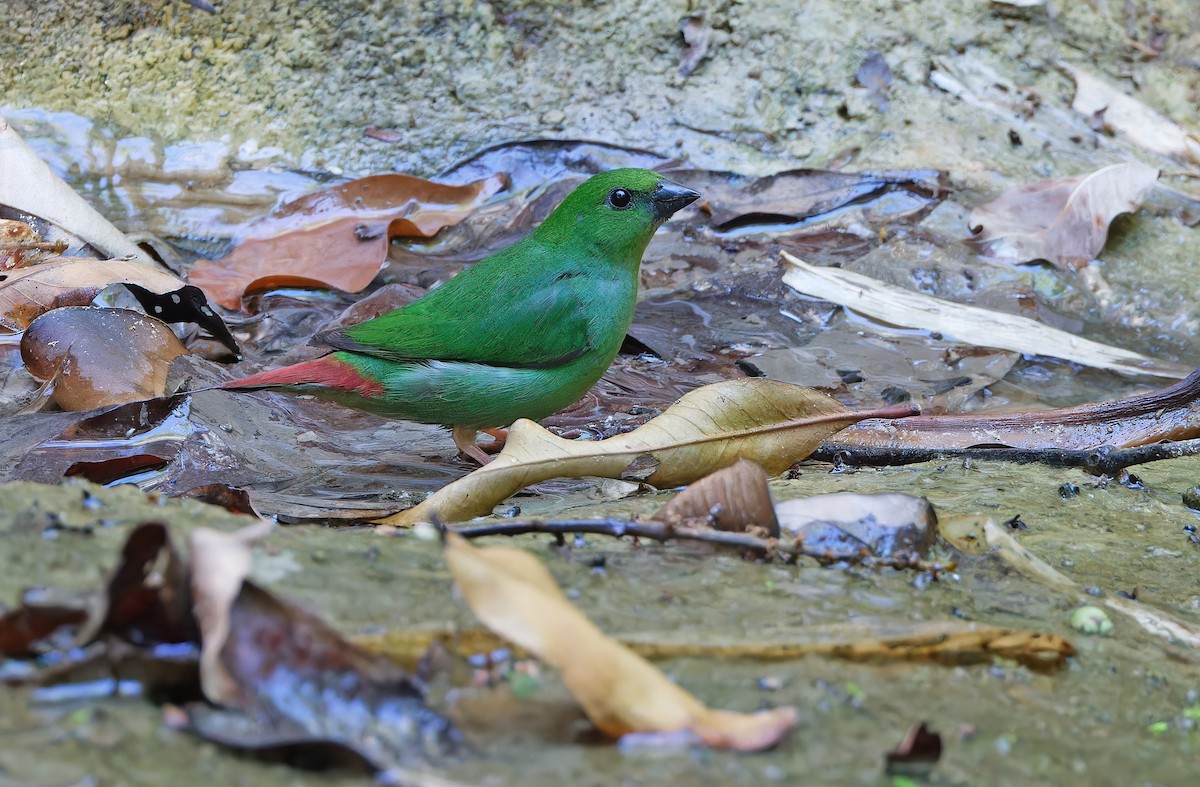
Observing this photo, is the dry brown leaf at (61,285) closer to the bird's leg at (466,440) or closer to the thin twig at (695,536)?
the bird's leg at (466,440)

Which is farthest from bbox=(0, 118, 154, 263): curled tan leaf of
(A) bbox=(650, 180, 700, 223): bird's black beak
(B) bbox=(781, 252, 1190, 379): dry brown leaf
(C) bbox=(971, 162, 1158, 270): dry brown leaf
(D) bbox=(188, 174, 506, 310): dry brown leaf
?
(C) bbox=(971, 162, 1158, 270): dry brown leaf

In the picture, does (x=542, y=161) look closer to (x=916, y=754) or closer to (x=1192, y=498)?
(x=1192, y=498)

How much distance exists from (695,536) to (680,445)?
3.18 ft

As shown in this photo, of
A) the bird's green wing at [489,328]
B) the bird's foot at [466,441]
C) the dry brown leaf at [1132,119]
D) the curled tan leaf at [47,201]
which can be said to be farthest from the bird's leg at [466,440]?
the dry brown leaf at [1132,119]

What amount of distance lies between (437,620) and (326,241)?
13.6 feet

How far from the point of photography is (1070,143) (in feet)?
19.8

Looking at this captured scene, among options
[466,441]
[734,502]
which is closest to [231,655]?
[734,502]

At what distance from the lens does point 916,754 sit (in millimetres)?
1313

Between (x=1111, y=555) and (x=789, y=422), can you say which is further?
(x=789, y=422)

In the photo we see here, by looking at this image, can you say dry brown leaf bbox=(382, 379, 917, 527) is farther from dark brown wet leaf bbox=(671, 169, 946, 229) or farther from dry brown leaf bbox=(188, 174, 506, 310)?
dark brown wet leaf bbox=(671, 169, 946, 229)

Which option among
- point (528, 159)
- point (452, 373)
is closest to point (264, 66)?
point (528, 159)

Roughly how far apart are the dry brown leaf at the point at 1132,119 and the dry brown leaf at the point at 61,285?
477cm

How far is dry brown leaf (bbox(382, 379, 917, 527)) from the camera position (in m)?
2.72

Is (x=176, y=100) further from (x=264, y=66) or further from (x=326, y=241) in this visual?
(x=326, y=241)
